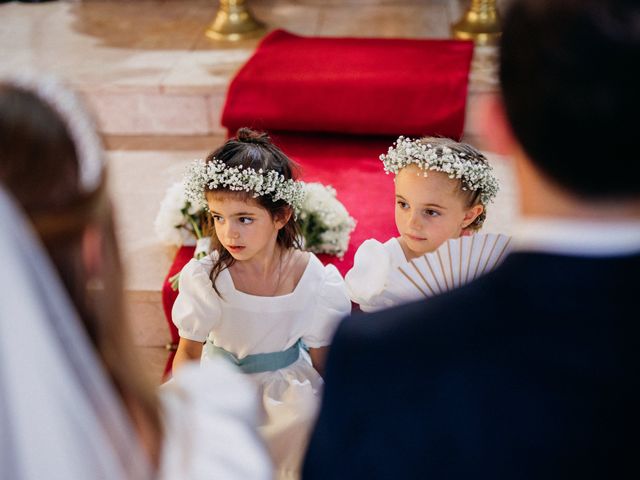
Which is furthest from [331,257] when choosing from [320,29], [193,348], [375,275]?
[320,29]

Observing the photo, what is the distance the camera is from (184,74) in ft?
12.9

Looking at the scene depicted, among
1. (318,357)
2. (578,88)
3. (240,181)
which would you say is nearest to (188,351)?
(318,357)

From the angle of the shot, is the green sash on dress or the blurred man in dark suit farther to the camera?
the green sash on dress

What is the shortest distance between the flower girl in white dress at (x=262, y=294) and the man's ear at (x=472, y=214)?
0.42 m

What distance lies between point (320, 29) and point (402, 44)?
0.63 meters

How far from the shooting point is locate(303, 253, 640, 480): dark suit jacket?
774mm

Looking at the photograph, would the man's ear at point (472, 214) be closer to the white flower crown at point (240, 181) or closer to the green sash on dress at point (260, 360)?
the white flower crown at point (240, 181)

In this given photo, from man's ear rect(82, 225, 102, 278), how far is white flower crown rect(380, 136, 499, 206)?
56.4 inches

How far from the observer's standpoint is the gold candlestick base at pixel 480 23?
13.9ft

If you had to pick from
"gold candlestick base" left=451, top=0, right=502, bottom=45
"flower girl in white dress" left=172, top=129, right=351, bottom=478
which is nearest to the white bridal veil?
"flower girl in white dress" left=172, top=129, right=351, bottom=478

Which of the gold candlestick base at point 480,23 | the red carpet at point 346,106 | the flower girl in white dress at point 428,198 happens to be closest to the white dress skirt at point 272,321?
the flower girl in white dress at point 428,198

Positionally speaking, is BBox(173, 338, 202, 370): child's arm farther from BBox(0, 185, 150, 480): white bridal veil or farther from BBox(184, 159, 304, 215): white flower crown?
BBox(0, 185, 150, 480): white bridal veil

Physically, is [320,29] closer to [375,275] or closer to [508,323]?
[375,275]

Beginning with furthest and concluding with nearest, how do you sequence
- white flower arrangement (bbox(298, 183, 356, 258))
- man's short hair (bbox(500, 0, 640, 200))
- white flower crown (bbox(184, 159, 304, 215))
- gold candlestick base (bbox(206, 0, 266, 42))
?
gold candlestick base (bbox(206, 0, 266, 42)) < white flower arrangement (bbox(298, 183, 356, 258)) < white flower crown (bbox(184, 159, 304, 215)) < man's short hair (bbox(500, 0, 640, 200))
